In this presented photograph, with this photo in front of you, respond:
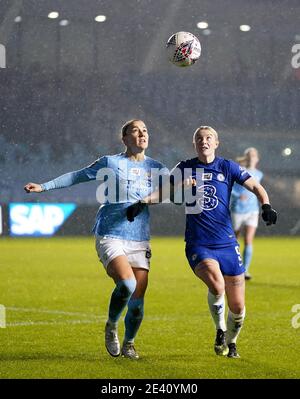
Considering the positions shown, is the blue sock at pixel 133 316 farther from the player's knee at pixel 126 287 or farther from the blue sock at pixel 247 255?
the blue sock at pixel 247 255

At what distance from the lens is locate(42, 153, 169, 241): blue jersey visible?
7.33 m

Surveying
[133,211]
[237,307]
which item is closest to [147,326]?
[237,307]

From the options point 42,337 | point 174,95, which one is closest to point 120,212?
point 42,337

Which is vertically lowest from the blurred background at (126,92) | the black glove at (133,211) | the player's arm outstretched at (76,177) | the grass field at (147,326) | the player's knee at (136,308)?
the grass field at (147,326)

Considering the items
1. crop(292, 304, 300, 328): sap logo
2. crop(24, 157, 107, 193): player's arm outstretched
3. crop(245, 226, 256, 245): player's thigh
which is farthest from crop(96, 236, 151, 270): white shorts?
crop(245, 226, 256, 245): player's thigh

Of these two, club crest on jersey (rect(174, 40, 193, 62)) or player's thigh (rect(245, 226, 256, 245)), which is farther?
player's thigh (rect(245, 226, 256, 245))

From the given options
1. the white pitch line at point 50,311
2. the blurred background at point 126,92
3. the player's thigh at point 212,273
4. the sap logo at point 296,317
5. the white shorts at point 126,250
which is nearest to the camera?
the player's thigh at point 212,273

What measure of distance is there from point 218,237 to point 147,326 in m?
2.25

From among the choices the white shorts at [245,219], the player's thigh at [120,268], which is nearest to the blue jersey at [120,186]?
the player's thigh at [120,268]

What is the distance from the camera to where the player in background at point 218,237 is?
7.23 metres

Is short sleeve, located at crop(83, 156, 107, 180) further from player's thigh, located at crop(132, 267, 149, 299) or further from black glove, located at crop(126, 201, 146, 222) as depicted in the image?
player's thigh, located at crop(132, 267, 149, 299)

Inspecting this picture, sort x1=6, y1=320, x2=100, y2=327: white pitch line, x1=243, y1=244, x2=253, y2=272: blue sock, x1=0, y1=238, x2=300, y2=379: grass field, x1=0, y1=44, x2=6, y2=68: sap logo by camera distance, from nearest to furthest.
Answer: x1=0, y1=238, x2=300, y2=379: grass field
x1=6, y1=320, x2=100, y2=327: white pitch line
x1=243, y1=244, x2=253, y2=272: blue sock
x1=0, y1=44, x2=6, y2=68: sap logo

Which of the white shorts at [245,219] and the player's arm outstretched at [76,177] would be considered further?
the white shorts at [245,219]
